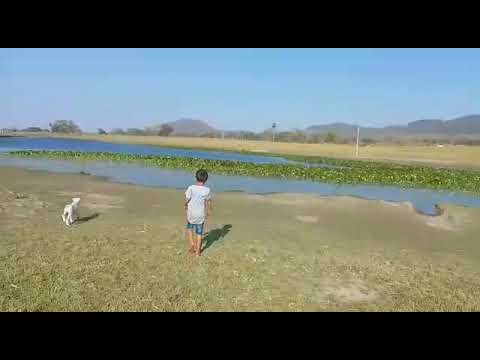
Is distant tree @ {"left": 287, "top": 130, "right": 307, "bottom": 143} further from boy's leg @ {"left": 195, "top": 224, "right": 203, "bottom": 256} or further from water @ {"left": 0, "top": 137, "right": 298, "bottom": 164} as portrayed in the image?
boy's leg @ {"left": 195, "top": 224, "right": 203, "bottom": 256}

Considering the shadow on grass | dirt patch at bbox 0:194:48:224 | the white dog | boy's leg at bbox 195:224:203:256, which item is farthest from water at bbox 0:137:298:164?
boy's leg at bbox 195:224:203:256

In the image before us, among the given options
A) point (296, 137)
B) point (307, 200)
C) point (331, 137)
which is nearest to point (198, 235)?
point (307, 200)

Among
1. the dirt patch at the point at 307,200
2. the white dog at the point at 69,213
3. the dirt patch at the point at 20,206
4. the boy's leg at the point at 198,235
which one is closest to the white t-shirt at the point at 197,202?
the boy's leg at the point at 198,235

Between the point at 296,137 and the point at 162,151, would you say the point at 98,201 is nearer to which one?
the point at 162,151

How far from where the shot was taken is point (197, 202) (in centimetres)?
777

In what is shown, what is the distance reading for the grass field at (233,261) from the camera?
581 cm

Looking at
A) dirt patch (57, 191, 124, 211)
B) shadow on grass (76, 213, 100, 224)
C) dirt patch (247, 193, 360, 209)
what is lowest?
dirt patch (247, 193, 360, 209)

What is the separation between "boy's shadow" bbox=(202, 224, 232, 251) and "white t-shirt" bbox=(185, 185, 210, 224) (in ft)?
3.42

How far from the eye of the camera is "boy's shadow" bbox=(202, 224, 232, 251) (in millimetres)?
9070
